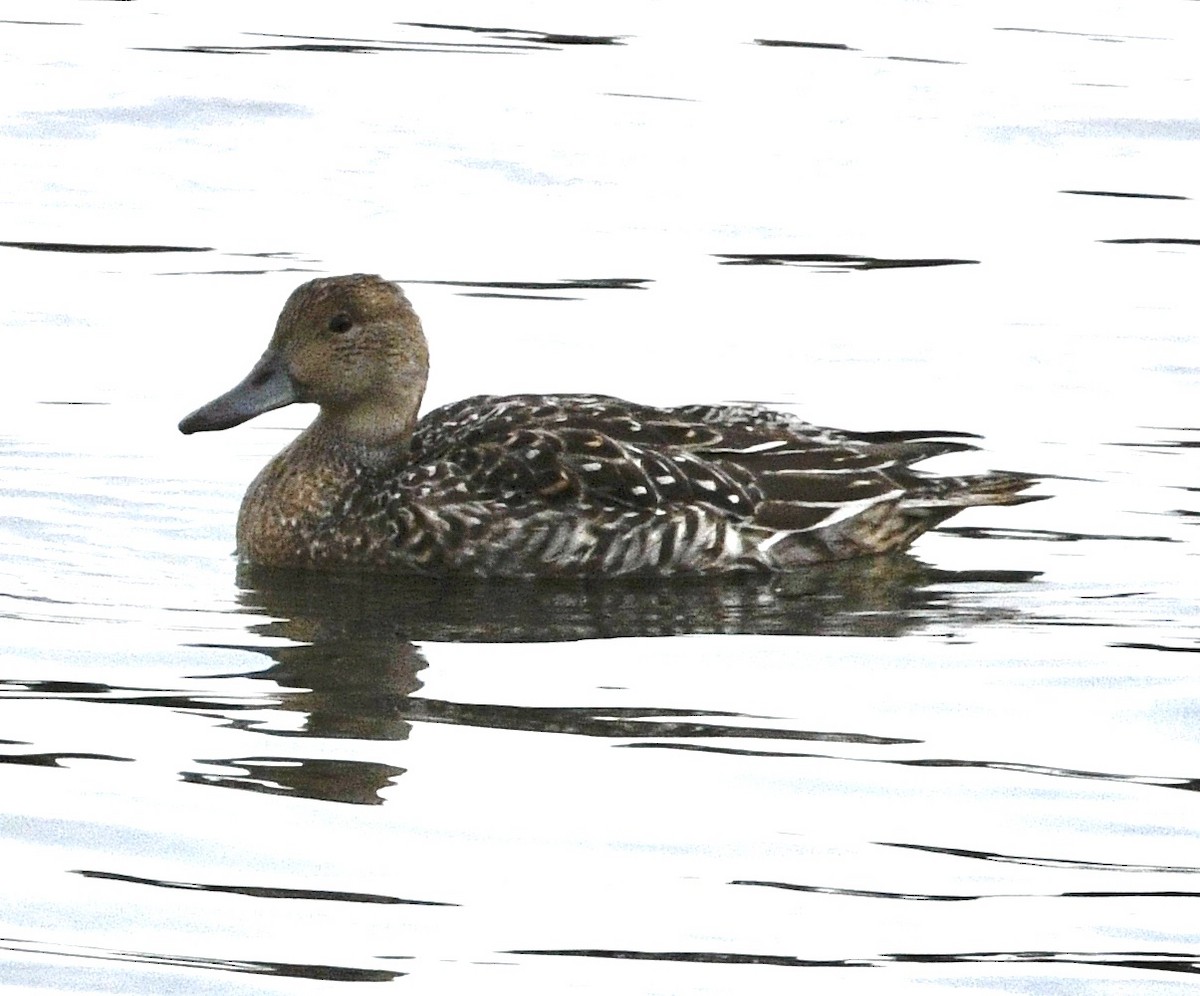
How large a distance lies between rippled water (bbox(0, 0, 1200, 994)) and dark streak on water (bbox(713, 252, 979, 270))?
3 centimetres

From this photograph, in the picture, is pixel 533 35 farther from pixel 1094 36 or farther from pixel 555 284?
pixel 555 284

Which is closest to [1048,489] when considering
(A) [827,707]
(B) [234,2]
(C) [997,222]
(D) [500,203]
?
(A) [827,707]

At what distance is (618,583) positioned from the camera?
34.0 feet

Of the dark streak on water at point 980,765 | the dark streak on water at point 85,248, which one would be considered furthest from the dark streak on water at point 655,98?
the dark streak on water at point 980,765

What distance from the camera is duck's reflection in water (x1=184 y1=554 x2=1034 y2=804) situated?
8102 millimetres

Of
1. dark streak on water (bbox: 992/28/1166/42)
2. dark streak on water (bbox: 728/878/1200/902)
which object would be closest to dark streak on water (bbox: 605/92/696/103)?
dark streak on water (bbox: 992/28/1166/42)

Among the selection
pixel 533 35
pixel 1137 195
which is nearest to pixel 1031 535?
pixel 1137 195

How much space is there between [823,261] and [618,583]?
14.5 ft

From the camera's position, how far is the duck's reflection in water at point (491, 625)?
26.6 ft

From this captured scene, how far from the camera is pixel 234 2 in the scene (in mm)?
19875

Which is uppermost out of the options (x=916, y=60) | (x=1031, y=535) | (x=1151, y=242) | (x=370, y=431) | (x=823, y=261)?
(x=916, y=60)

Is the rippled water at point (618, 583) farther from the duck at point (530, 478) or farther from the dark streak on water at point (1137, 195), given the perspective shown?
the duck at point (530, 478)

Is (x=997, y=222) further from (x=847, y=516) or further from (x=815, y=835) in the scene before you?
(x=815, y=835)

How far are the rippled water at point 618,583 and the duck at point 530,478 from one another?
0.17m
